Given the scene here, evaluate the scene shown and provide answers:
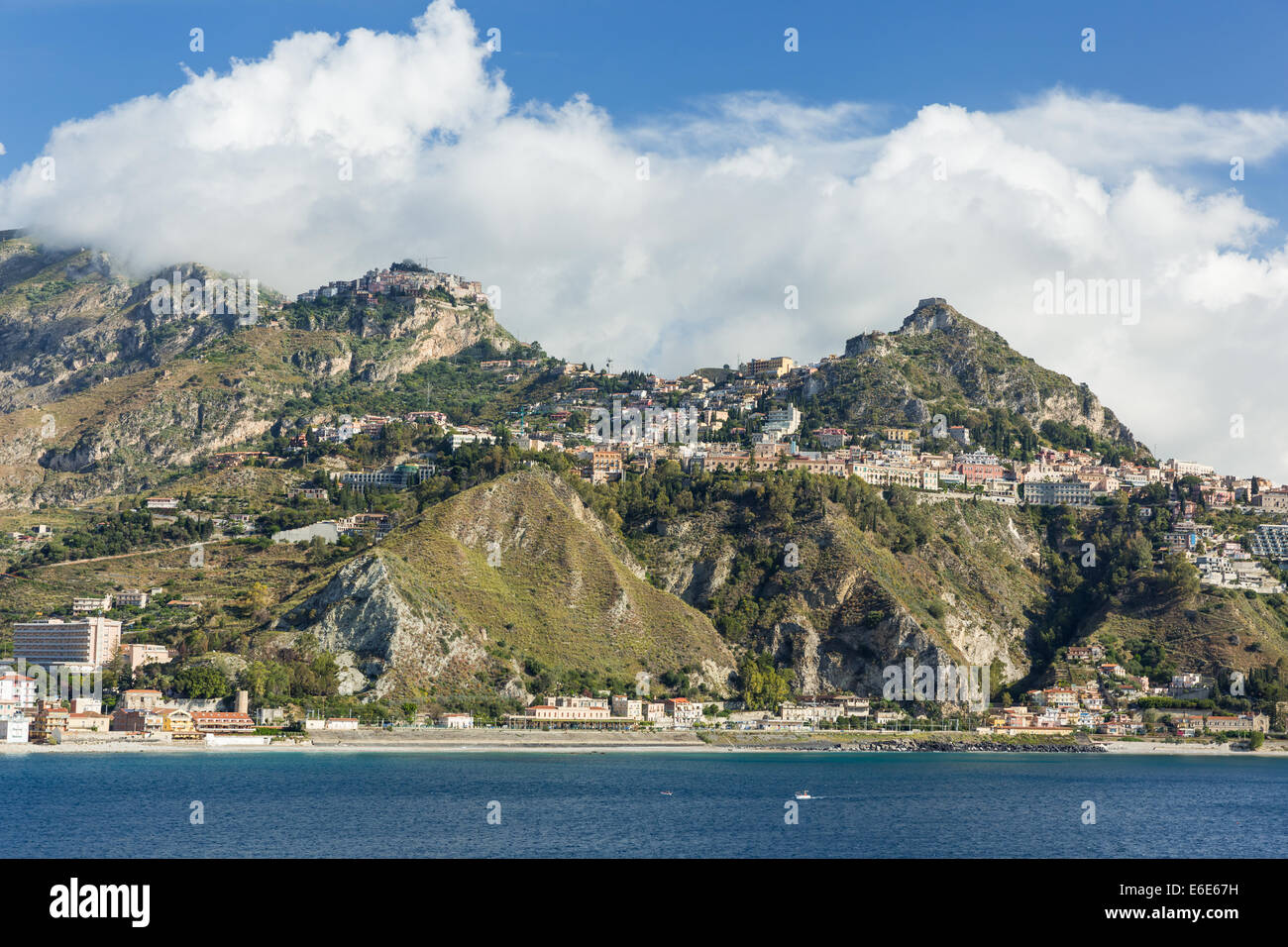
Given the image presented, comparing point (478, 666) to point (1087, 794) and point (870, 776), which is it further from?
point (1087, 794)

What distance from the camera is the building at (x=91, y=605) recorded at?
8675cm

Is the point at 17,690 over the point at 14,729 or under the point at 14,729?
over

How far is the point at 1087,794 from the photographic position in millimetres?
57062

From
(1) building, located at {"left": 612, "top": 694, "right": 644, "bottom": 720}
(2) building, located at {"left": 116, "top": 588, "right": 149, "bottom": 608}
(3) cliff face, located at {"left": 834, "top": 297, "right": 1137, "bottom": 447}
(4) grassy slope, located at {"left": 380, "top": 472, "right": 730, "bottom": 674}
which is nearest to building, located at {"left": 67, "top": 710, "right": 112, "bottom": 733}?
(2) building, located at {"left": 116, "top": 588, "right": 149, "bottom": 608}

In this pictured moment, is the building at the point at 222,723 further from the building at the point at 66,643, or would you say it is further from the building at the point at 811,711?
the building at the point at 811,711

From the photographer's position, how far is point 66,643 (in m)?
80.8

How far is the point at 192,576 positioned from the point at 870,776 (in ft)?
170

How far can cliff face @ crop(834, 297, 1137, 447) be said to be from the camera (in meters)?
135

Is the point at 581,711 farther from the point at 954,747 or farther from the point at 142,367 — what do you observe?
the point at 142,367

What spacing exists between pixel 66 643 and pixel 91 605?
6932 mm

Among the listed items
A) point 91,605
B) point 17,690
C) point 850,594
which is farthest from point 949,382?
point 17,690

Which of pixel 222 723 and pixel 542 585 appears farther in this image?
pixel 542 585

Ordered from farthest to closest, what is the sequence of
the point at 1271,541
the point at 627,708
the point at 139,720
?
the point at 1271,541 → the point at 627,708 → the point at 139,720

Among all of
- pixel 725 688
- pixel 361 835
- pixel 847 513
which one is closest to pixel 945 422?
pixel 847 513
